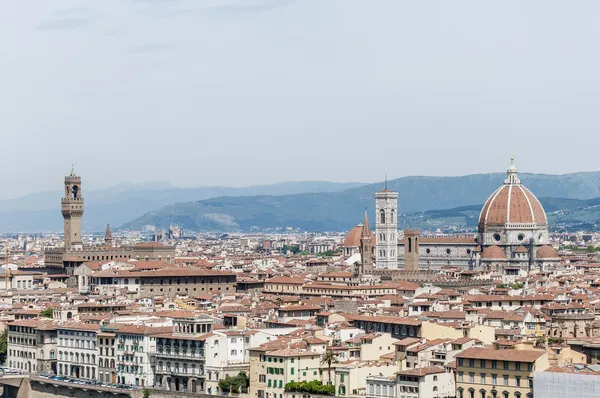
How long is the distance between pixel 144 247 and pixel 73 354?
6397cm

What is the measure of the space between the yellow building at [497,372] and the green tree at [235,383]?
11508mm

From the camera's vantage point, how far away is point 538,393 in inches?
2357

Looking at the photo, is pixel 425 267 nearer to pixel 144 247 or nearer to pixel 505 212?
pixel 505 212

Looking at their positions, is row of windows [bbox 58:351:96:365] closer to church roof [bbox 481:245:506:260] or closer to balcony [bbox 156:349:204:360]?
balcony [bbox 156:349:204:360]

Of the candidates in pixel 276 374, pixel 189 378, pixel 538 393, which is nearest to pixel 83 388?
pixel 189 378

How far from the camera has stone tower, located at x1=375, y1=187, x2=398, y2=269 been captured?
493ft

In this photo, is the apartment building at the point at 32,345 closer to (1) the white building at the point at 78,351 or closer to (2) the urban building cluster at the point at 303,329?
(2) the urban building cluster at the point at 303,329

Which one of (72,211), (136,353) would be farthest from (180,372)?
(72,211)

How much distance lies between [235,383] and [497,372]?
13978 millimetres

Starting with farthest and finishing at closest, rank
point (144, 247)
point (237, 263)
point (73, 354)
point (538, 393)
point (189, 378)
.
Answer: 1. point (237, 263)
2. point (144, 247)
3. point (73, 354)
4. point (189, 378)
5. point (538, 393)

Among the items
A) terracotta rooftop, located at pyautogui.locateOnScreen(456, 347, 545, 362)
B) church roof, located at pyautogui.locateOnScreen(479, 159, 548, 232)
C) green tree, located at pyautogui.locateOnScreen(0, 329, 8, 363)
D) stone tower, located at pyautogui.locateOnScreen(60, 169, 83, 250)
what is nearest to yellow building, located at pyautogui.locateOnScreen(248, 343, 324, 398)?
terracotta rooftop, located at pyautogui.locateOnScreen(456, 347, 545, 362)

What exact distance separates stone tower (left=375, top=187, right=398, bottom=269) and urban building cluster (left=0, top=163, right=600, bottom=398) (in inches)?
525

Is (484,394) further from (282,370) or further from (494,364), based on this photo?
(282,370)

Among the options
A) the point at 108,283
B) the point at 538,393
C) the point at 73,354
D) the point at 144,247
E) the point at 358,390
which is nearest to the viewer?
the point at 538,393
